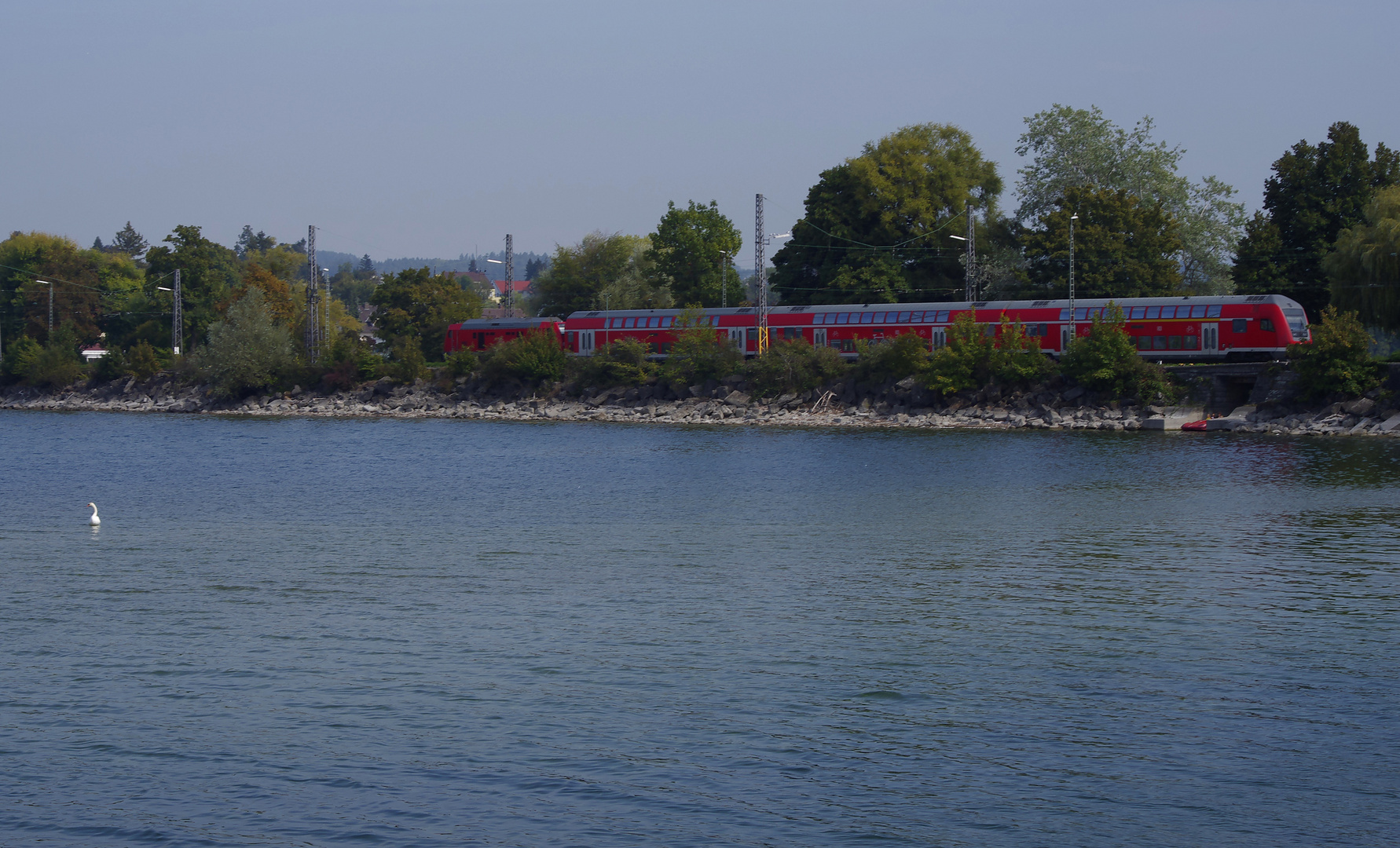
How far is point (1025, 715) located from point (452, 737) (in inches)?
278

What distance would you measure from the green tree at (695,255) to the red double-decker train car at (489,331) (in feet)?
46.6

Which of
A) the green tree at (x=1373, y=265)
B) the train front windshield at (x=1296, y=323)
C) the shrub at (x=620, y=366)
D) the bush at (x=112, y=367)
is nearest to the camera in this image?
the green tree at (x=1373, y=265)

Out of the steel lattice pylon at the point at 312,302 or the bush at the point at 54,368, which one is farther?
the bush at the point at 54,368

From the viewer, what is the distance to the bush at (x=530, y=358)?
9044 cm

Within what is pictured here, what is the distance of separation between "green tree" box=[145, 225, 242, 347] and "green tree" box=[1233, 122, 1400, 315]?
90.8 m

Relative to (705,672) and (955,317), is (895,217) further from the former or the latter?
(705,672)

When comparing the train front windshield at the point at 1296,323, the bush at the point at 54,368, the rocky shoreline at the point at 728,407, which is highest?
the train front windshield at the point at 1296,323

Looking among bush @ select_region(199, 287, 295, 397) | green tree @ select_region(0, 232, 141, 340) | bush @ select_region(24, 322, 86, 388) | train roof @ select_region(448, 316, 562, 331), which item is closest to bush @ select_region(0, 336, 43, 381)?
bush @ select_region(24, 322, 86, 388)

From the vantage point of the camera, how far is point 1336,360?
6128 centimetres

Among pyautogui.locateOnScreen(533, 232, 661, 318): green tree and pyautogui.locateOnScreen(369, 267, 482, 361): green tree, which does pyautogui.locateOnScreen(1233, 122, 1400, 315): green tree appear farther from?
pyautogui.locateOnScreen(369, 267, 482, 361): green tree

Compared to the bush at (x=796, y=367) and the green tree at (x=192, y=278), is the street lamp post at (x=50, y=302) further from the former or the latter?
the bush at (x=796, y=367)

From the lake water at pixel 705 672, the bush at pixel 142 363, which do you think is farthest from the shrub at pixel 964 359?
the bush at pixel 142 363

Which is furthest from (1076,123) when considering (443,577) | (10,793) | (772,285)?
(10,793)

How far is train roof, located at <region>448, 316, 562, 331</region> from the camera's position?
95.4 metres
